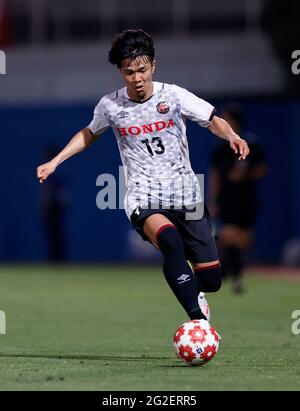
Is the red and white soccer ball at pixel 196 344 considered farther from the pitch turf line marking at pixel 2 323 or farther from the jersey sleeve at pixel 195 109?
the pitch turf line marking at pixel 2 323

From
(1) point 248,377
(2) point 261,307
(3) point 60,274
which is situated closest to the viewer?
(1) point 248,377

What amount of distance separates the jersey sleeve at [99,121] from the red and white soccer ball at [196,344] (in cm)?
188

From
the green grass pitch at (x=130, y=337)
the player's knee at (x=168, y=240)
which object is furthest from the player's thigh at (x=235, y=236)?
the player's knee at (x=168, y=240)

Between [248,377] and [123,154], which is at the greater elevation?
[123,154]

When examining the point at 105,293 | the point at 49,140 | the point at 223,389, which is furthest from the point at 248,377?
the point at 49,140

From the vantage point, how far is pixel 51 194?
25047mm

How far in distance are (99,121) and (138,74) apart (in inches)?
24.7

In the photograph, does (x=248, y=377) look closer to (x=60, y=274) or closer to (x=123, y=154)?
(x=123, y=154)

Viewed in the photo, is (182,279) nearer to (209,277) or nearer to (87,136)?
(209,277)

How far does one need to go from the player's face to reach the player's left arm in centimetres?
60

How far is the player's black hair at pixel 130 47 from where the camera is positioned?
907cm

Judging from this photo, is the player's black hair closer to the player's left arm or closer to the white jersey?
the white jersey

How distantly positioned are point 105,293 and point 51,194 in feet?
27.8

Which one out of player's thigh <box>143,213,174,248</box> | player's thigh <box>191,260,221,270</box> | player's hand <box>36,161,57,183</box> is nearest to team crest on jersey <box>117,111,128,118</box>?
player's hand <box>36,161,57,183</box>
